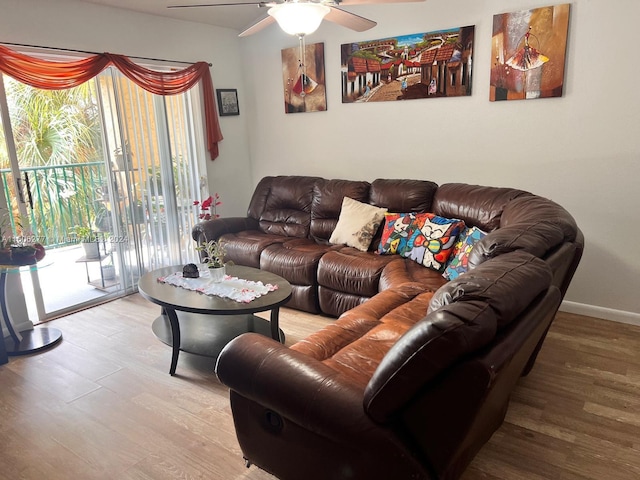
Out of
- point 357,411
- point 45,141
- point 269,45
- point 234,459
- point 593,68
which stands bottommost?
point 234,459

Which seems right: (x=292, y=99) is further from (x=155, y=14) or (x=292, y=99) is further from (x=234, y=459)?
(x=234, y=459)

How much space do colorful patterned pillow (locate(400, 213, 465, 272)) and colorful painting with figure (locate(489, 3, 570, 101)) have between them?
1.12 metres

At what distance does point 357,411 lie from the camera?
1464 mm

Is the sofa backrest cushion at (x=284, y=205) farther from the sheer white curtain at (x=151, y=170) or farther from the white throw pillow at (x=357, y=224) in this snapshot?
the sheer white curtain at (x=151, y=170)

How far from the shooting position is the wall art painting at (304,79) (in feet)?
14.5

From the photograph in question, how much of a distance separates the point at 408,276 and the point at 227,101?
2969mm

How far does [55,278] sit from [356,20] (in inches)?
153

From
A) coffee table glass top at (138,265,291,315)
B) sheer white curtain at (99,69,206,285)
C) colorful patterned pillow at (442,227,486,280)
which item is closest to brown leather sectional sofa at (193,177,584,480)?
colorful patterned pillow at (442,227,486,280)

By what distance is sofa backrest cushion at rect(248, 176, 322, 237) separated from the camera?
14.1 ft

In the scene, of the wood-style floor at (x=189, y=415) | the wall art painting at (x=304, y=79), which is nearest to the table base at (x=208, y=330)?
the wood-style floor at (x=189, y=415)

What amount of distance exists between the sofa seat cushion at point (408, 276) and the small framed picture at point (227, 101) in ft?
8.82

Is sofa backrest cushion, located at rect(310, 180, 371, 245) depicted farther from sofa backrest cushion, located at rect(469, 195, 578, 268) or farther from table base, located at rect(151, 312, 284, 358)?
sofa backrest cushion, located at rect(469, 195, 578, 268)

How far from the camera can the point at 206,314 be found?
2748mm

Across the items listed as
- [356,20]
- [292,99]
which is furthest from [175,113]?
[356,20]
